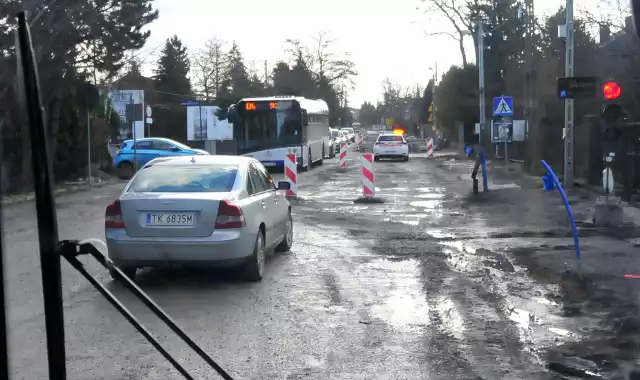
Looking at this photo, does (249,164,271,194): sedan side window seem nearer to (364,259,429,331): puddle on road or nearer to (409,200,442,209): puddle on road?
(364,259,429,331): puddle on road

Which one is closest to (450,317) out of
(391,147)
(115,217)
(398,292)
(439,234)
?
(398,292)

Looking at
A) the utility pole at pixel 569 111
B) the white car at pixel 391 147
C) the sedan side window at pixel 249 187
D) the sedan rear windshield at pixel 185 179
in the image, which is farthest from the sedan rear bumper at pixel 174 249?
the white car at pixel 391 147

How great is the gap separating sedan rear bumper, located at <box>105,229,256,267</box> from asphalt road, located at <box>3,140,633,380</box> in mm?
355

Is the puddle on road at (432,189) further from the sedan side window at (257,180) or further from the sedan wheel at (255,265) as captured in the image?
the sedan wheel at (255,265)

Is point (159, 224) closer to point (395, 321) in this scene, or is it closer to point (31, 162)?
point (395, 321)

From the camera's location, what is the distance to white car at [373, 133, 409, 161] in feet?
149

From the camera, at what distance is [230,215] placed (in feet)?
29.6

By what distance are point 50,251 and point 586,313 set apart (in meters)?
6.39

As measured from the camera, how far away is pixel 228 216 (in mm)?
9008

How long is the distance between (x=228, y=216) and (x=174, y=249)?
2.35 feet

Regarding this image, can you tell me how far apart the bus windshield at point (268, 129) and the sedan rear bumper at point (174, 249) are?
83.6 ft

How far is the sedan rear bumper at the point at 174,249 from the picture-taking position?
8.91m

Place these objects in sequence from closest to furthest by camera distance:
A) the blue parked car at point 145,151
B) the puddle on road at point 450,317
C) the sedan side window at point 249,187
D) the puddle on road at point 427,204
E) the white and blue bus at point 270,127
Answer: the puddle on road at point 450,317 → the sedan side window at point 249,187 → the puddle on road at point 427,204 → the blue parked car at point 145,151 → the white and blue bus at point 270,127

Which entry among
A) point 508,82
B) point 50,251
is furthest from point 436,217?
point 508,82
